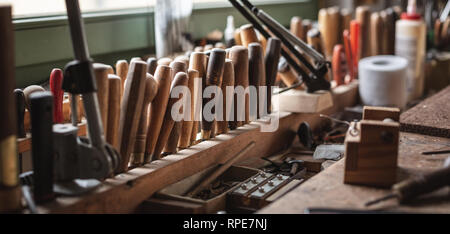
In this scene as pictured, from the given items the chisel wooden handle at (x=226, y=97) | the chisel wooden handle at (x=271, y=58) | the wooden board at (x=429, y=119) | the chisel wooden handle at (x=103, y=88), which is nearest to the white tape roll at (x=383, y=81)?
the wooden board at (x=429, y=119)

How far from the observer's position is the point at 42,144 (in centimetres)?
70

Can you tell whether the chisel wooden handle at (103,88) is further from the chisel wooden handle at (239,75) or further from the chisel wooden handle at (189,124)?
the chisel wooden handle at (239,75)

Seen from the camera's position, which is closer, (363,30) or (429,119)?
(429,119)

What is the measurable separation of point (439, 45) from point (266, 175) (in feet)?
4.75

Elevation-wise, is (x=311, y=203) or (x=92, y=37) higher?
(x=92, y=37)

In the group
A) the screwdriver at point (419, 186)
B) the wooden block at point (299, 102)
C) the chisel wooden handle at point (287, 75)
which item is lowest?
the screwdriver at point (419, 186)

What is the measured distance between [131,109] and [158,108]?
7 cm

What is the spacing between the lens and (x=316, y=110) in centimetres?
126

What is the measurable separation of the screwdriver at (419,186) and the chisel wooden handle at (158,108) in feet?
1.27

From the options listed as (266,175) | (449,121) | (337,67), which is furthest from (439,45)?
(266,175)

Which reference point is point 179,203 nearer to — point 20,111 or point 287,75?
point 20,111

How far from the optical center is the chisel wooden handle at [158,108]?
34.4 inches

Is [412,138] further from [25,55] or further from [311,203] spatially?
[25,55]

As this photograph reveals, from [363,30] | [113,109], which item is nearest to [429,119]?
[363,30]
